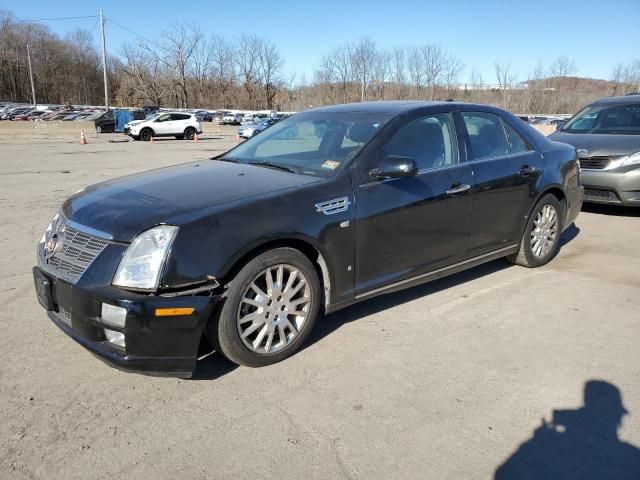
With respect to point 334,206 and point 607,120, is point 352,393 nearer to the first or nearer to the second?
point 334,206

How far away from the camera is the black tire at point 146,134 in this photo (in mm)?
28894

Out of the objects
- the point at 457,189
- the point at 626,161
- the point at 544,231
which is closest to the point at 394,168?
the point at 457,189

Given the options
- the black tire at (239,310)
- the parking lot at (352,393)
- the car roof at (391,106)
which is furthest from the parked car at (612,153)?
the black tire at (239,310)

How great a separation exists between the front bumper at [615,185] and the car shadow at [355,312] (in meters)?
3.19

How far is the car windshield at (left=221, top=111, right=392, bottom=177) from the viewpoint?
3.85 meters

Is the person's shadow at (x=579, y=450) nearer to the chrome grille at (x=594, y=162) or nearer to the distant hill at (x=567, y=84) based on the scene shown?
the chrome grille at (x=594, y=162)

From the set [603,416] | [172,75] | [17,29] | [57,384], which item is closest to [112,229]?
[57,384]

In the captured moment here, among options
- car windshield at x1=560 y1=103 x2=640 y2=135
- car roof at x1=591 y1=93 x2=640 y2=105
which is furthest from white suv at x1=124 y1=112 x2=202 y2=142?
car roof at x1=591 y1=93 x2=640 y2=105

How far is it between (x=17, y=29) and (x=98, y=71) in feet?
49.6

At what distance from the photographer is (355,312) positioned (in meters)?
4.25

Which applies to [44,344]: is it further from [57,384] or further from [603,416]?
[603,416]

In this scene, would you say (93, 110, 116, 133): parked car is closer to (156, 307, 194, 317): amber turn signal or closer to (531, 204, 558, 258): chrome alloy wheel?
(531, 204, 558, 258): chrome alloy wheel

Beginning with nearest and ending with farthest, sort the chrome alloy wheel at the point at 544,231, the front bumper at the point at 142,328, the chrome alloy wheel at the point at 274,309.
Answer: the front bumper at the point at 142,328 < the chrome alloy wheel at the point at 274,309 < the chrome alloy wheel at the point at 544,231

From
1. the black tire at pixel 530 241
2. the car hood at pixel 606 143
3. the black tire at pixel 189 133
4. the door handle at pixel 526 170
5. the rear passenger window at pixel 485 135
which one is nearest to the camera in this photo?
the rear passenger window at pixel 485 135
